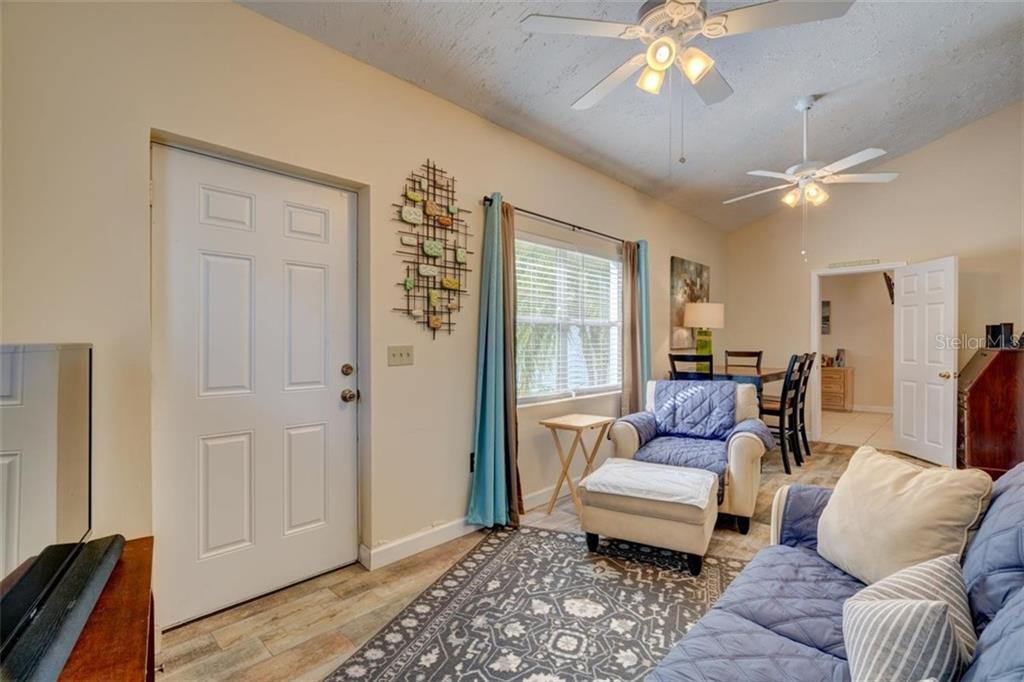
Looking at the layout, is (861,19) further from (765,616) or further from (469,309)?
(765,616)

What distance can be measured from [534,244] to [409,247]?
1166 mm

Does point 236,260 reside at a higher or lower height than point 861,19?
lower

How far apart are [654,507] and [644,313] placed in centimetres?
227

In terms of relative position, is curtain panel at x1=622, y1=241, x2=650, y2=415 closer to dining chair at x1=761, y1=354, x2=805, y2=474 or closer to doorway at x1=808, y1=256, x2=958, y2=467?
dining chair at x1=761, y1=354, x2=805, y2=474

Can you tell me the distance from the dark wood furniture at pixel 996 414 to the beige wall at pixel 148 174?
14.0 ft

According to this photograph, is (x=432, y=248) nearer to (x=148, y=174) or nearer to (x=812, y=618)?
(x=148, y=174)

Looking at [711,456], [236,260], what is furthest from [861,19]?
[236,260]

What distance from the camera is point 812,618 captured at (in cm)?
127

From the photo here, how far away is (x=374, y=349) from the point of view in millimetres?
2449

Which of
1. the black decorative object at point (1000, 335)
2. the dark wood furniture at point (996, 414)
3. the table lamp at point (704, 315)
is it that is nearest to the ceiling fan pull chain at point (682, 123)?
the table lamp at point (704, 315)

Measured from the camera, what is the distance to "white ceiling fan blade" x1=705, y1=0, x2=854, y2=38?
1.56m

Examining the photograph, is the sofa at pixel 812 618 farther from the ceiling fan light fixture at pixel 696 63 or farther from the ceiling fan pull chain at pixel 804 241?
the ceiling fan pull chain at pixel 804 241

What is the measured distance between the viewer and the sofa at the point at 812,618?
2.77 feet

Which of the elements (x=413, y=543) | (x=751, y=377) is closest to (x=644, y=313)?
(x=751, y=377)
